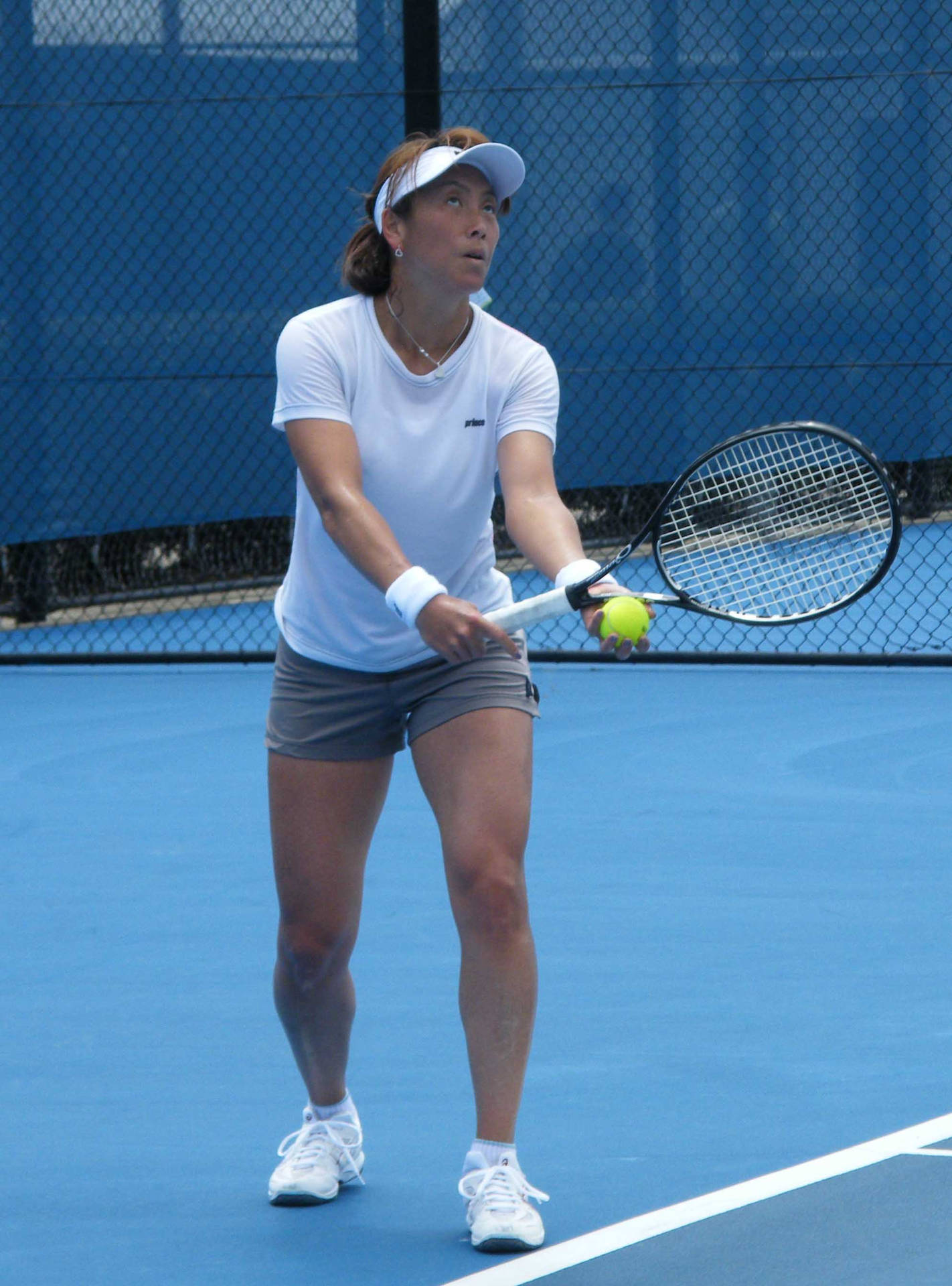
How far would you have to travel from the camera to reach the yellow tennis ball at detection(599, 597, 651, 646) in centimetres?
308

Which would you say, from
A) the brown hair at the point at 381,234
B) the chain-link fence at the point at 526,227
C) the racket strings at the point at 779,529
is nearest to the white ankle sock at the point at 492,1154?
the racket strings at the point at 779,529

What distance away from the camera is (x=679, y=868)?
5.61 metres

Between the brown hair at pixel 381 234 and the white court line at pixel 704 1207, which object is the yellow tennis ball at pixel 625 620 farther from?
the white court line at pixel 704 1207

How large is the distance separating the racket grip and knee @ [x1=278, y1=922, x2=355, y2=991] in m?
0.57

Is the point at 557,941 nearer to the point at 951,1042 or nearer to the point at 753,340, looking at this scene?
the point at 951,1042

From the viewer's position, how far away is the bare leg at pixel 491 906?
126 inches

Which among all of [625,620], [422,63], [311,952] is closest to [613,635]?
[625,620]

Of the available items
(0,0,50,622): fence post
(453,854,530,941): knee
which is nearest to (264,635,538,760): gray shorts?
(453,854,530,941): knee

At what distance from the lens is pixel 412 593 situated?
120 inches

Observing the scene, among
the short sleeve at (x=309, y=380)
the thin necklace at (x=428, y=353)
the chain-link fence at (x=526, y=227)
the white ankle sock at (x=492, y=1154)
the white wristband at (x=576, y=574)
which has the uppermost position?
the chain-link fence at (x=526, y=227)

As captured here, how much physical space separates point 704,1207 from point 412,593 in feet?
3.42

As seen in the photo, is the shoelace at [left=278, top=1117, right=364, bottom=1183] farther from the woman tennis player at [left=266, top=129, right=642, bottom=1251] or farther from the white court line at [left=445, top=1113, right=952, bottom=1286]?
the white court line at [left=445, top=1113, right=952, bottom=1286]

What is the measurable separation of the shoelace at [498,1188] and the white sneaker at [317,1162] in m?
0.28

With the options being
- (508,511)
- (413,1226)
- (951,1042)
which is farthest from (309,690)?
(951,1042)
